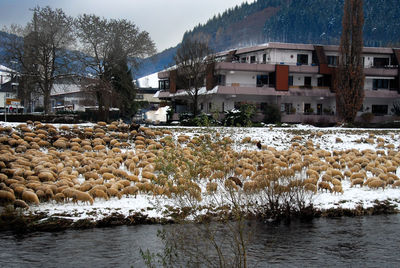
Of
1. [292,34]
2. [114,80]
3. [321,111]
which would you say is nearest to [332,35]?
[292,34]

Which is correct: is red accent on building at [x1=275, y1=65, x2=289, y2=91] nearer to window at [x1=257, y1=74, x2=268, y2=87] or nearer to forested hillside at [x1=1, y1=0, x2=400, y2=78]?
window at [x1=257, y1=74, x2=268, y2=87]

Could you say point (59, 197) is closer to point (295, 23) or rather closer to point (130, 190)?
point (130, 190)

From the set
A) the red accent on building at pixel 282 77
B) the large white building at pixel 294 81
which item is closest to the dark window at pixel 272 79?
the large white building at pixel 294 81

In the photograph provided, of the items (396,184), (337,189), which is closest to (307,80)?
(396,184)

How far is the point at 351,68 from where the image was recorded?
52062 millimetres

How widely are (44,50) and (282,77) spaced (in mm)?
28171

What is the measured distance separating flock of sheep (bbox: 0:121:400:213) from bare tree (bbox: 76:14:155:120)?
17.4 metres

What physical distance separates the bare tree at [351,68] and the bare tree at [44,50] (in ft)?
105

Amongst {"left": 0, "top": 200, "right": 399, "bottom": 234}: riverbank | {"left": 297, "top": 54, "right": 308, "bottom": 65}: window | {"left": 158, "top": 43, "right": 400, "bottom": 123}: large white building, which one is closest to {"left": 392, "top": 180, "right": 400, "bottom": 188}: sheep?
{"left": 0, "top": 200, "right": 399, "bottom": 234}: riverbank

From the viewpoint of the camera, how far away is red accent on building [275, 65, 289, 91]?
5362 cm

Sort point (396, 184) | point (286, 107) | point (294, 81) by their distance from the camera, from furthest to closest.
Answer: point (286, 107)
point (294, 81)
point (396, 184)

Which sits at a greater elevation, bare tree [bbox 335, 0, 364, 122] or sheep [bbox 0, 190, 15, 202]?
bare tree [bbox 335, 0, 364, 122]

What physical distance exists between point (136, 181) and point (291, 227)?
24.5 ft

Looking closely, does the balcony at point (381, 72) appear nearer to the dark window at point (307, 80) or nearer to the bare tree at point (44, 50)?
the dark window at point (307, 80)
